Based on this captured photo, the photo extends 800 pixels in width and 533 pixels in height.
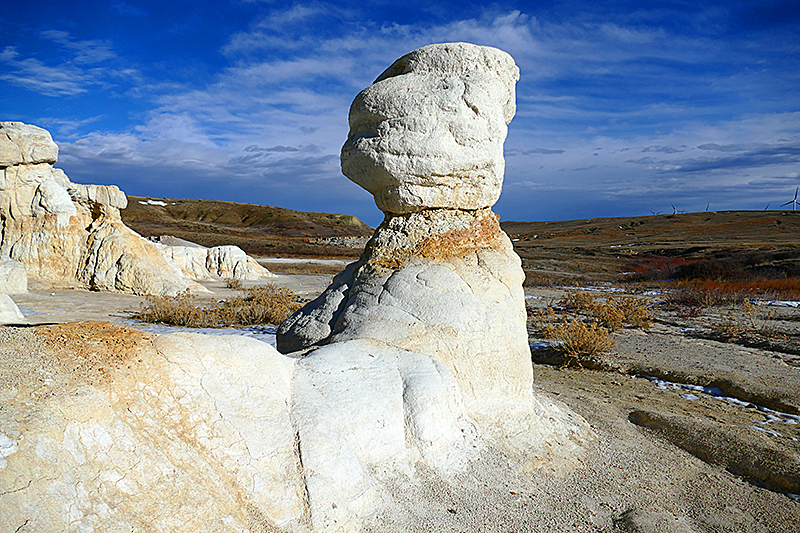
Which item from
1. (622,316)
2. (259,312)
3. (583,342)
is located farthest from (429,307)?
(622,316)

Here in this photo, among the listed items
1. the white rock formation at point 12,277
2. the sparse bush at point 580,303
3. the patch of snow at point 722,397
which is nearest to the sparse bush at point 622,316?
the sparse bush at point 580,303

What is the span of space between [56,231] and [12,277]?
208cm

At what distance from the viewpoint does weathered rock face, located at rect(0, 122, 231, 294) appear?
11766mm

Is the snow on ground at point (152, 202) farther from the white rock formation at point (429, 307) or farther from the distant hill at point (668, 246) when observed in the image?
the white rock formation at point (429, 307)

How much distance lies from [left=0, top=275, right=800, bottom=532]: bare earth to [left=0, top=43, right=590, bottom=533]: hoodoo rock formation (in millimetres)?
54

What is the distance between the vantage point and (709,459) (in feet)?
14.0

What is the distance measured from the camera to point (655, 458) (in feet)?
13.7

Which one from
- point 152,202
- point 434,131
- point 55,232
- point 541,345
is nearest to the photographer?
point 434,131

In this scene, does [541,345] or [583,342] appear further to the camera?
[541,345]

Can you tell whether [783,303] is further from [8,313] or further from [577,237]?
[577,237]

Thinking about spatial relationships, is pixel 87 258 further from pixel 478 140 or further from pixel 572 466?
pixel 572 466

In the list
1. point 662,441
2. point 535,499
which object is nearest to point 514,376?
point 535,499

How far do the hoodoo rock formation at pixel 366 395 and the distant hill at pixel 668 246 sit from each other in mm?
18373

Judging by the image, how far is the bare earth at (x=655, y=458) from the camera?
2938 millimetres
